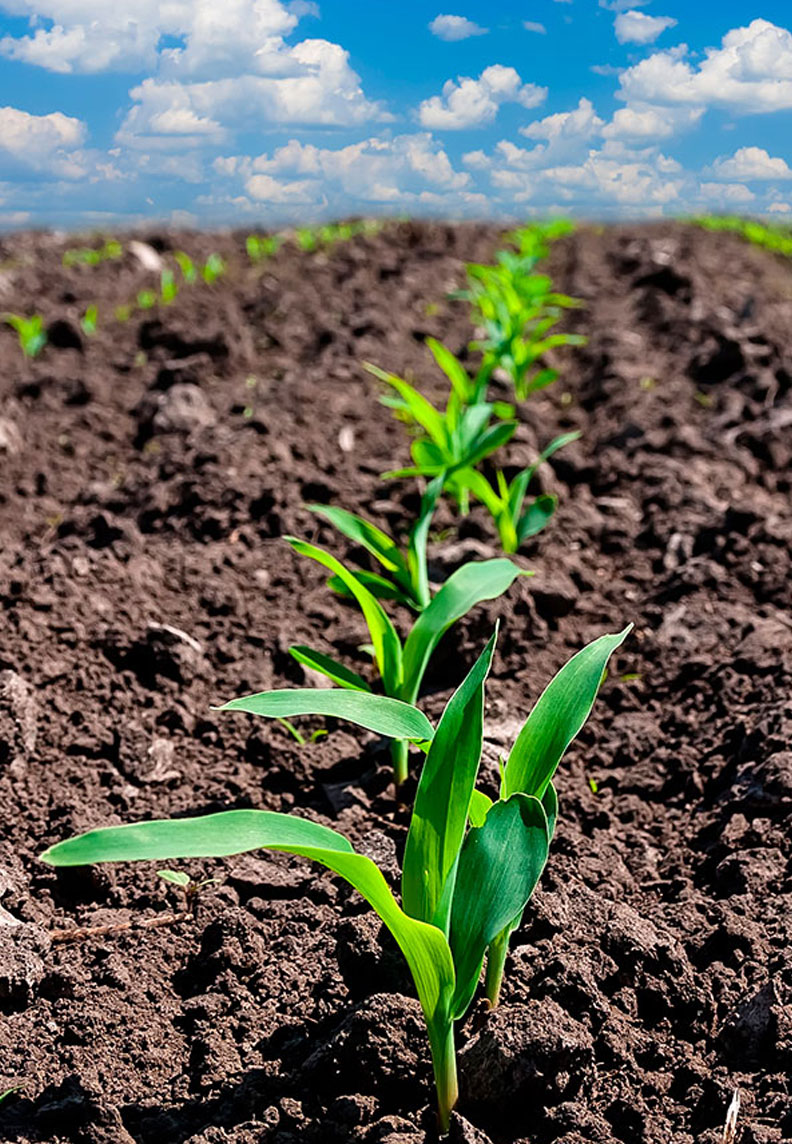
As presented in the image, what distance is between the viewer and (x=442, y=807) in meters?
1.33

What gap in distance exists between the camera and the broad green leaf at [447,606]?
1.99 meters

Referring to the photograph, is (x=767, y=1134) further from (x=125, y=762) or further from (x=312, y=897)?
(x=125, y=762)

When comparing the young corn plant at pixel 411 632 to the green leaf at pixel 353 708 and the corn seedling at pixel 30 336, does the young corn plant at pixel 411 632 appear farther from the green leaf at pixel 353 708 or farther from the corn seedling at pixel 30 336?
the corn seedling at pixel 30 336

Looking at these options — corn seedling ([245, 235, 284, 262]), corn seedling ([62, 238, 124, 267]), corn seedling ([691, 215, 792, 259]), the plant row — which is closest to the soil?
the plant row

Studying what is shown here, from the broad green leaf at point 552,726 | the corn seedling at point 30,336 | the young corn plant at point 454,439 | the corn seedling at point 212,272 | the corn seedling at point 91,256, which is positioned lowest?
the broad green leaf at point 552,726

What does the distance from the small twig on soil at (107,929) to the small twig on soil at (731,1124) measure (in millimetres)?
872

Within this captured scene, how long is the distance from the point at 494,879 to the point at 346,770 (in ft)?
3.08

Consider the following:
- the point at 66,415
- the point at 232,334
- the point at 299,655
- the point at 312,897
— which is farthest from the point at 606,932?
the point at 232,334

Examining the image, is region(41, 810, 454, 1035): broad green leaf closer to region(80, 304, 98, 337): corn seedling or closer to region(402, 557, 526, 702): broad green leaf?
region(402, 557, 526, 702): broad green leaf

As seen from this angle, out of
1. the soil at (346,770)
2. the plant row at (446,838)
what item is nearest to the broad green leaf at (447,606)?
the soil at (346,770)

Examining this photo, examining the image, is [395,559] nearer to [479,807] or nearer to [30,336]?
[479,807]

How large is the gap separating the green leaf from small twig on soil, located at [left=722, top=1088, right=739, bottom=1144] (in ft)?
1.93

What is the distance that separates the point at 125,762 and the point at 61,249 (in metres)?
10.2

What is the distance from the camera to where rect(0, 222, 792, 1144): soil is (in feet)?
4.57
